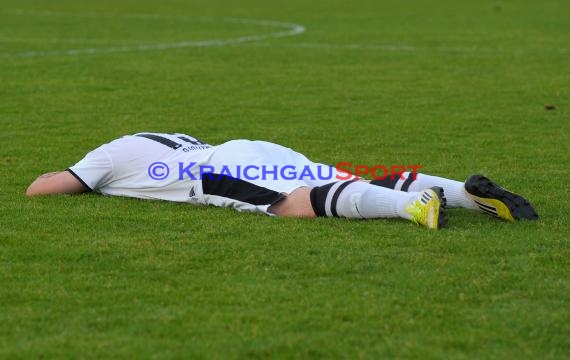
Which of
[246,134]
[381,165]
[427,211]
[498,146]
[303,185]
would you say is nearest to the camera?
[427,211]

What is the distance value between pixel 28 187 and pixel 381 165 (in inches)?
113

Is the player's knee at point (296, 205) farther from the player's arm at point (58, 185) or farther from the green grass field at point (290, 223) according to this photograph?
the player's arm at point (58, 185)

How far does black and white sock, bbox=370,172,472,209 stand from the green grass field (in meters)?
0.12

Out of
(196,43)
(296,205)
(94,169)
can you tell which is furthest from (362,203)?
(196,43)

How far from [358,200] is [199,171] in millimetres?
1139

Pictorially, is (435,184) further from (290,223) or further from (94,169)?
(94,169)

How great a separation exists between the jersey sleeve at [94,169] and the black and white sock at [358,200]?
5.02ft

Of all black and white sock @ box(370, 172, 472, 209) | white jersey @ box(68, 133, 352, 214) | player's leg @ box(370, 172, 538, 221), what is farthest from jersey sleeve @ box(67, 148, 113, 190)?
player's leg @ box(370, 172, 538, 221)

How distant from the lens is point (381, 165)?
31.2 feet

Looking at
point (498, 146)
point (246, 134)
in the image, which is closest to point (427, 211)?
point (498, 146)

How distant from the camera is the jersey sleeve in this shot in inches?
309

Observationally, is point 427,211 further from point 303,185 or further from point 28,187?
point 28,187

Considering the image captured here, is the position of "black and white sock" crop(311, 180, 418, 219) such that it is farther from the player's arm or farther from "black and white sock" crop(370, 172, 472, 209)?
the player's arm

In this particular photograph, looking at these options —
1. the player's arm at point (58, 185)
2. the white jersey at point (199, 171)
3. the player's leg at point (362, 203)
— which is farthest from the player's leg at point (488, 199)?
the player's arm at point (58, 185)
